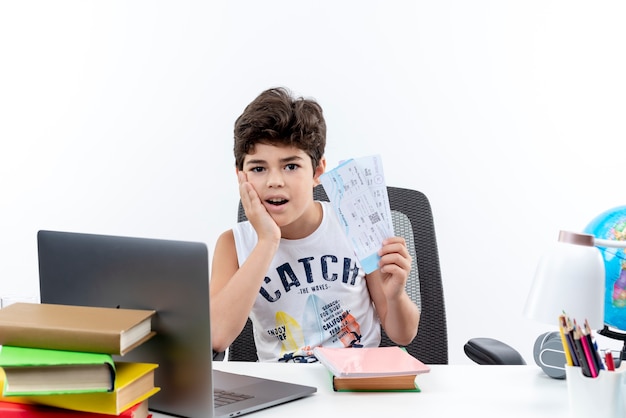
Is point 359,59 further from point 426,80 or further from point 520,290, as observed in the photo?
point 520,290

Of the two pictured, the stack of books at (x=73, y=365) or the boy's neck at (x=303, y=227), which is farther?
the boy's neck at (x=303, y=227)

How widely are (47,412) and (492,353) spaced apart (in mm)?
876

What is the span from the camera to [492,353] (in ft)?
5.08

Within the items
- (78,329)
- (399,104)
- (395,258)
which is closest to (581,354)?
(395,258)

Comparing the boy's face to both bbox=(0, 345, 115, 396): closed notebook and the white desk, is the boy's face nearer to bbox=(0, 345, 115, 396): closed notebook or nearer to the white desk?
the white desk

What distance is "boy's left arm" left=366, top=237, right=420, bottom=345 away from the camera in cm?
152

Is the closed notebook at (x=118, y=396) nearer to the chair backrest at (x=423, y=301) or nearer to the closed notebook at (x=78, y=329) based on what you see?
the closed notebook at (x=78, y=329)

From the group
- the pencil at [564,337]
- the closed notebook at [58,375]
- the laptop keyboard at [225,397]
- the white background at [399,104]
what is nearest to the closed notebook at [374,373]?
the laptop keyboard at [225,397]

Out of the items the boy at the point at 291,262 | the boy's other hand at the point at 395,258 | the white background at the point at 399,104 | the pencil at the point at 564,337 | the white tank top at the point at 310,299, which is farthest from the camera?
the white background at the point at 399,104

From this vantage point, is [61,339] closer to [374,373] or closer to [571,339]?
[374,373]

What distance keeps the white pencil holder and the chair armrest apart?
48 cm

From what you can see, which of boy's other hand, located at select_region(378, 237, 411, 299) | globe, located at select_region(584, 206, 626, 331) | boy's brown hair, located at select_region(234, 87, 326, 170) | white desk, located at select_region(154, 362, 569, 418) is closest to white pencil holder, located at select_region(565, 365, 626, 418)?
white desk, located at select_region(154, 362, 569, 418)

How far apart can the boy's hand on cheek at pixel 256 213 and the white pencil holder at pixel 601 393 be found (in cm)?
79

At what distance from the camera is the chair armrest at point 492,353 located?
5.03ft
